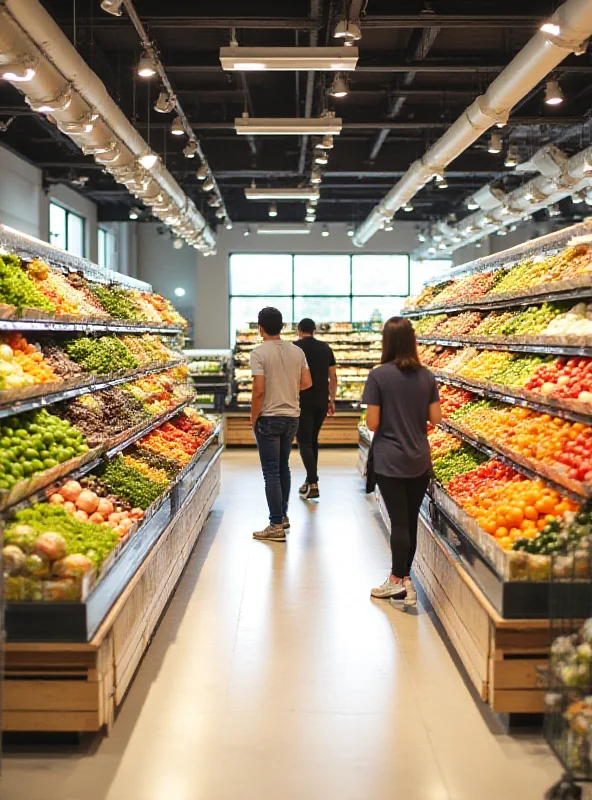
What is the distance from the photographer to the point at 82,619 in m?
3.64

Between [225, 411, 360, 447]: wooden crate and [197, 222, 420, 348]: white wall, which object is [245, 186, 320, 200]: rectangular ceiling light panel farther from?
[197, 222, 420, 348]: white wall

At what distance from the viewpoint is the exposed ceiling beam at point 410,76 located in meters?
9.70

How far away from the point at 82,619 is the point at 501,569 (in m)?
1.79

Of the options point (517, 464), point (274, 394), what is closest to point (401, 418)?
point (517, 464)

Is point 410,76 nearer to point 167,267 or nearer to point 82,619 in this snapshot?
point 82,619

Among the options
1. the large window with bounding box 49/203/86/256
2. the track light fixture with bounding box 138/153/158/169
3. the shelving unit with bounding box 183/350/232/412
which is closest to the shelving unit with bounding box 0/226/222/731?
the track light fixture with bounding box 138/153/158/169

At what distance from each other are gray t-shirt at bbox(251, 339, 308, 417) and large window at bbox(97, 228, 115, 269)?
41.7 feet

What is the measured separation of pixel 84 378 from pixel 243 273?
54.4 feet

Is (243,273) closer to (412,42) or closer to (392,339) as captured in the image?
(412,42)

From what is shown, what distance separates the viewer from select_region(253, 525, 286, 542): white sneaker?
8.02 metres

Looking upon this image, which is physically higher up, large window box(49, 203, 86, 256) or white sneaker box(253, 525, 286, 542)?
large window box(49, 203, 86, 256)

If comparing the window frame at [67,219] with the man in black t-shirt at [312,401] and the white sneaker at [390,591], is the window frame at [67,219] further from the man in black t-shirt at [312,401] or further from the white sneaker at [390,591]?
the white sneaker at [390,591]

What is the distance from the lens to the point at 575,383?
199 inches

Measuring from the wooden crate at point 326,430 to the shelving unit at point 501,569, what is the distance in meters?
8.11
